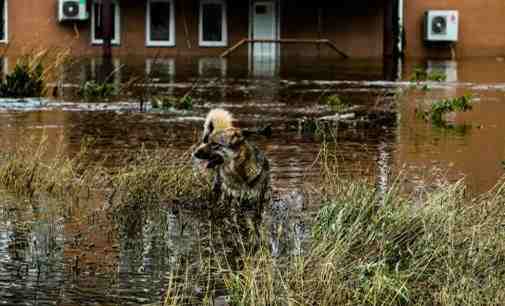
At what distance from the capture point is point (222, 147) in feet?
31.9

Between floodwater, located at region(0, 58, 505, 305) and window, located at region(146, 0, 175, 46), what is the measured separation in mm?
8213

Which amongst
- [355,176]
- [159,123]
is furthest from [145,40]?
[355,176]

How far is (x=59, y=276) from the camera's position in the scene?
24.5ft

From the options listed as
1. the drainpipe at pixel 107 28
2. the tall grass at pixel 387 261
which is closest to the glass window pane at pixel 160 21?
the drainpipe at pixel 107 28

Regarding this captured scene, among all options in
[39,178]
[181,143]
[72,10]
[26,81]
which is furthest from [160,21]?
[39,178]

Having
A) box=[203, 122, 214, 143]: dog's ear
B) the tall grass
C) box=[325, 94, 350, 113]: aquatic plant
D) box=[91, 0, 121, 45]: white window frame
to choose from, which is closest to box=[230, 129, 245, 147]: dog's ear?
box=[203, 122, 214, 143]: dog's ear

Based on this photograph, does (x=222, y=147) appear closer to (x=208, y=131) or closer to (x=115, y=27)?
(x=208, y=131)

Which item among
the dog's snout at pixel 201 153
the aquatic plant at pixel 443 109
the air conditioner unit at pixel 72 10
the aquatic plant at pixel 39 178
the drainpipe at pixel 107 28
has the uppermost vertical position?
the air conditioner unit at pixel 72 10

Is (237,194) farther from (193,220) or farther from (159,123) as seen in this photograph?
(159,123)

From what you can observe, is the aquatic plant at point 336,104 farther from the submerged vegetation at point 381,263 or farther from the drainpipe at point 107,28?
the drainpipe at point 107,28

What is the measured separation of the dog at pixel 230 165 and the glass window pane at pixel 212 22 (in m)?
30.5

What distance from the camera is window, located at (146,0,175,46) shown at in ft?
131

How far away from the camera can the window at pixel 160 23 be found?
39969 millimetres

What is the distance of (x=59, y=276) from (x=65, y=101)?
12758 millimetres
